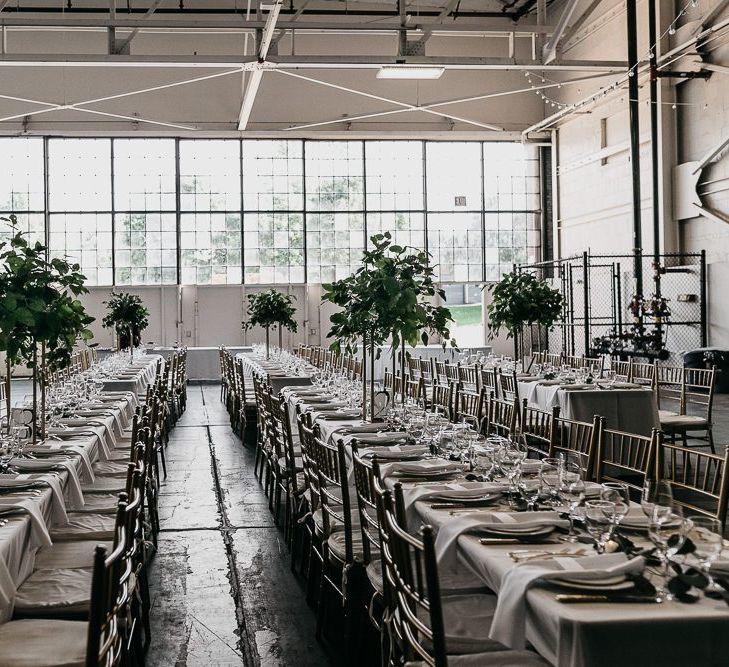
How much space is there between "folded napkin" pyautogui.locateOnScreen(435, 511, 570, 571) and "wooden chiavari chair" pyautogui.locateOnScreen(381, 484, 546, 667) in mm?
178

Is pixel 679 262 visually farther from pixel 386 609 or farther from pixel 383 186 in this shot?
pixel 386 609

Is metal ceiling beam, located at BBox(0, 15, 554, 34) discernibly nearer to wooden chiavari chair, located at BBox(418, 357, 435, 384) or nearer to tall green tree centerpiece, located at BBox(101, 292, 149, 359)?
tall green tree centerpiece, located at BBox(101, 292, 149, 359)

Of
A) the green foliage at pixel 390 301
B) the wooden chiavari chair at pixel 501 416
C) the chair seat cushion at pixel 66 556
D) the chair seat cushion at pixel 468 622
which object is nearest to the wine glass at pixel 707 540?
the chair seat cushion at pixel 468 622

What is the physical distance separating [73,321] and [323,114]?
1669 cm

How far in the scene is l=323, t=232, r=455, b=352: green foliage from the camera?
19.4 ft

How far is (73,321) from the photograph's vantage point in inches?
212

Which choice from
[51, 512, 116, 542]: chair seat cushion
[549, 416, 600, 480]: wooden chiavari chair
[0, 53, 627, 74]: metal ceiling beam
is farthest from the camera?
[0, 53, 627, 74]: metal ceiling beam

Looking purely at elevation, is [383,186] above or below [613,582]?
above

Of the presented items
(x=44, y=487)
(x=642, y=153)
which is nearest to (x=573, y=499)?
(x=44, y=487)

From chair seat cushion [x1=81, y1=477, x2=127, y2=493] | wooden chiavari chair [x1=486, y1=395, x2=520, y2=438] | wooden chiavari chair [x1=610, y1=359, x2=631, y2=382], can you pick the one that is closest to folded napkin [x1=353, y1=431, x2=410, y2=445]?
wooden chiavari chair [x1=486, y1=395, x2=520, y2=438]

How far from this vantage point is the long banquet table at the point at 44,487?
3.24 metres

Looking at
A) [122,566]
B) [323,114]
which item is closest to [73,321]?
[122,566]

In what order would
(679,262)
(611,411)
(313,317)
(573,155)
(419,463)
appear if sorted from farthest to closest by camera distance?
(313,317), (573,155), (679,262), (611,411), (419,463)

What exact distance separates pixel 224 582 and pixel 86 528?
3.31ft
